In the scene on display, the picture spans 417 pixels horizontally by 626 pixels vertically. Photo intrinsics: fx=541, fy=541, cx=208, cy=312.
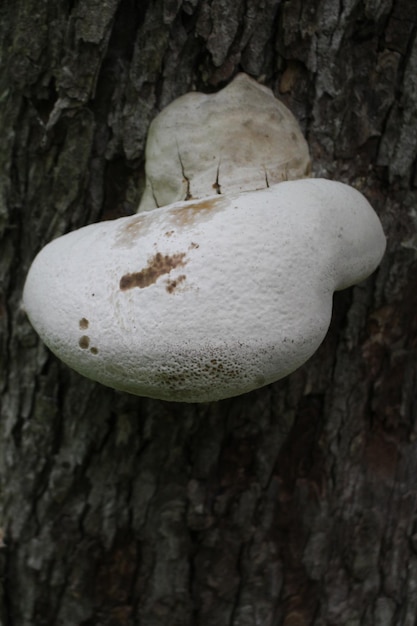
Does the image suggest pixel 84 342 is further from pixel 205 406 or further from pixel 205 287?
pixel 205 406

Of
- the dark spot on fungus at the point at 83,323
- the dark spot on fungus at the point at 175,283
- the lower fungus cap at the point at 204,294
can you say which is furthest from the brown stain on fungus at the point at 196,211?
the dark spot on fungus at the point at 83,323

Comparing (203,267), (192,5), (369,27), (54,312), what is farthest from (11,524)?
(369,27)

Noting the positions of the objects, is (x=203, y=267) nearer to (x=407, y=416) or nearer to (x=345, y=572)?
(x=407, y=416)

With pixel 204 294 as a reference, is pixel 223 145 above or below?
above

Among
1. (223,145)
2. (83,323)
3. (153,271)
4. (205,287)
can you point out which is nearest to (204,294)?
(205,287)

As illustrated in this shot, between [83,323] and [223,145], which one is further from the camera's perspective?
[223,145]

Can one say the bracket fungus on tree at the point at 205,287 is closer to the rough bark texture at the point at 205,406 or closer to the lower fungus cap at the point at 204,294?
the lower fungus cap at the point at 204,294
